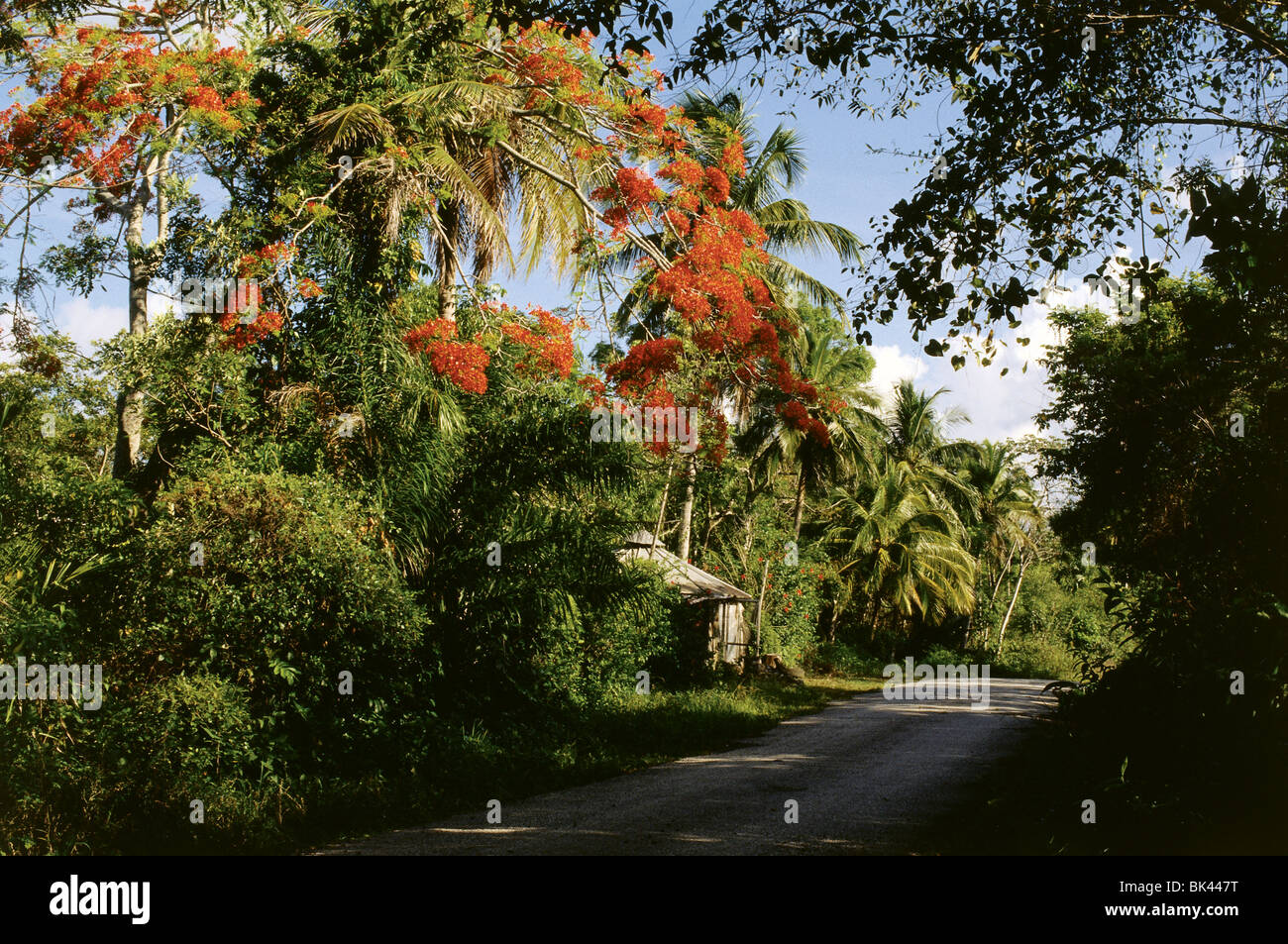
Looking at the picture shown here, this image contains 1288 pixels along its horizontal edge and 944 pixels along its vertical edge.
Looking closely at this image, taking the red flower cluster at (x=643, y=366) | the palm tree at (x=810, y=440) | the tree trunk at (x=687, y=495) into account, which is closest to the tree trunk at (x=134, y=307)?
the red flower cluster at (x=643, y=366)

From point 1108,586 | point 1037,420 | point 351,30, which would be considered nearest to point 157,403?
point 351,30

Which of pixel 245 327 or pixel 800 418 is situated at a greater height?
pixel 245 327

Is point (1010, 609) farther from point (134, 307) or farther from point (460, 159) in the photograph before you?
point (134, 307)

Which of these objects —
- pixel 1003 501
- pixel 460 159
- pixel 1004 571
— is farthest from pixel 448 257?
pixel 1004 571

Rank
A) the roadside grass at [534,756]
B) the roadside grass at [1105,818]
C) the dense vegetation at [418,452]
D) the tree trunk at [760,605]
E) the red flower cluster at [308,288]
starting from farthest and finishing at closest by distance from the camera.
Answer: the tree trunk at [760,605] < the red flower cluster at [308,288] < the roadside grass at [534,756] < the dense vegetation at [418,452] < the roadside grass at [1105,818]

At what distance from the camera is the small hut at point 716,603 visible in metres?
19.3

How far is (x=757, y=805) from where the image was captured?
842cm

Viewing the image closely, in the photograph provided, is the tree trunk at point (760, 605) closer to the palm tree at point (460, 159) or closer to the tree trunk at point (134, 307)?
the palm tree at point (460, 159)

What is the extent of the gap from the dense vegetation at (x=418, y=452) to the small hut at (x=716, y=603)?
4.53m

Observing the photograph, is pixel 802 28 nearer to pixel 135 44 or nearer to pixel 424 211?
pixel 424 211

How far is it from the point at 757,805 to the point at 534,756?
2760 millimetres

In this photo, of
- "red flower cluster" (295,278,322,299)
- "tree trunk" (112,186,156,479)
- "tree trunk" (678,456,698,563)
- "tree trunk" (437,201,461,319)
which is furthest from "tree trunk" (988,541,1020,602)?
"red flower cluster" (295,278,322,299)

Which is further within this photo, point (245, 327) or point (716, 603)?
point (716, 603)

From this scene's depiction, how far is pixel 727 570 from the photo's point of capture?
78.7 feet
